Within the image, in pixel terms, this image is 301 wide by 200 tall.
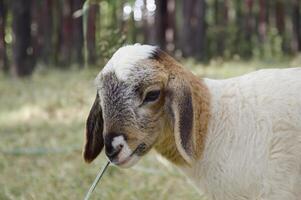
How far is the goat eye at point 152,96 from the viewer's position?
260 centimetres

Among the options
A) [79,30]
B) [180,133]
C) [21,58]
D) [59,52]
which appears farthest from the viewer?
[59,52]

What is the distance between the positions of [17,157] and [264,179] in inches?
140

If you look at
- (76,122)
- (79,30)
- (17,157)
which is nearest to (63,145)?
(17,157)

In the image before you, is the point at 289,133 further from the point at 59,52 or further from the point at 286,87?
the point at 59,52

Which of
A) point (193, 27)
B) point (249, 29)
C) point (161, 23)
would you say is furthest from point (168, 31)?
point (249, 29)

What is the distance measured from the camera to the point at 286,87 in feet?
9.02

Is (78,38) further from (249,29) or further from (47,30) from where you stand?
(249,29)

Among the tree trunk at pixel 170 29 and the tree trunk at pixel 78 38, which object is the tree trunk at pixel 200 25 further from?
the tree trunk at pixel 78 38

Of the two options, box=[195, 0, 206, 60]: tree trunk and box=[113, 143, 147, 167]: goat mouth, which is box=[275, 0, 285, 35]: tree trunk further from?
box=[113, 143, 147, 167]: goat mouth

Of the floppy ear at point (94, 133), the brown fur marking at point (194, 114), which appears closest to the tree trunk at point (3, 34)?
the floppy ear at point (94, 133)

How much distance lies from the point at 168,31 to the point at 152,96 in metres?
11.9

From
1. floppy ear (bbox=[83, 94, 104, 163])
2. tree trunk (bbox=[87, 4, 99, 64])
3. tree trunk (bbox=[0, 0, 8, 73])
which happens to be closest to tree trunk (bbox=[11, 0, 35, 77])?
tree trunk (bbox=[87, 4, 99, 64])

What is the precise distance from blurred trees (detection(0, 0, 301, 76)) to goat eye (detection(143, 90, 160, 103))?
8738 mm

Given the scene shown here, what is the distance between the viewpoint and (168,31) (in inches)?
569
